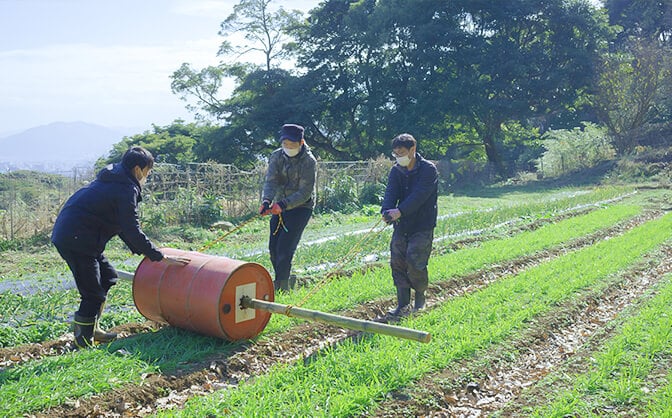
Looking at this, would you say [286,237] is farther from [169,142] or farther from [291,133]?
[169,142]

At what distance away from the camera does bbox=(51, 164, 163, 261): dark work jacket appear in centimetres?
512

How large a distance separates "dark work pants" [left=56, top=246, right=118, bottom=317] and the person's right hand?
56cm

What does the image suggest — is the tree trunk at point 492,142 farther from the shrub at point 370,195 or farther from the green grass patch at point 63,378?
the green grass patch at point 63,378

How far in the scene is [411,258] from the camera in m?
6.63

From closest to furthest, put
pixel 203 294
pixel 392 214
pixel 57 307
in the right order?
pixel 203 294, pixel 392 214, pixel 57 307

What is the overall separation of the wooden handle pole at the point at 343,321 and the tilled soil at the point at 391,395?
367mm

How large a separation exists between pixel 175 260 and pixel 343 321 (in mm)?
1698

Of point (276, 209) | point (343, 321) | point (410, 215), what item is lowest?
point (343, 321)

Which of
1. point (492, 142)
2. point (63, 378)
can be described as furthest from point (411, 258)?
point (492, 142)

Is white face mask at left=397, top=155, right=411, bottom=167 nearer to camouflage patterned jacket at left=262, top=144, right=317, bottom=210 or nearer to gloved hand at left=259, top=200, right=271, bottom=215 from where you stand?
camouflage patterned jacket at left=262, top=144, right=317, bottom=210

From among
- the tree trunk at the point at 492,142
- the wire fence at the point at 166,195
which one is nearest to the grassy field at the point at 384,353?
the wire fence at the point at 166,195

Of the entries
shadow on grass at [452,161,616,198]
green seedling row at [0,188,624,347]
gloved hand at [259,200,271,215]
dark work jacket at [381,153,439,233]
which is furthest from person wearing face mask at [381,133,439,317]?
shadow on grass at [452,161,616,198]

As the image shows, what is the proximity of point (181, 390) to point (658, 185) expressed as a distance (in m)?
25.6

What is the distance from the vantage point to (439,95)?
33.9m
